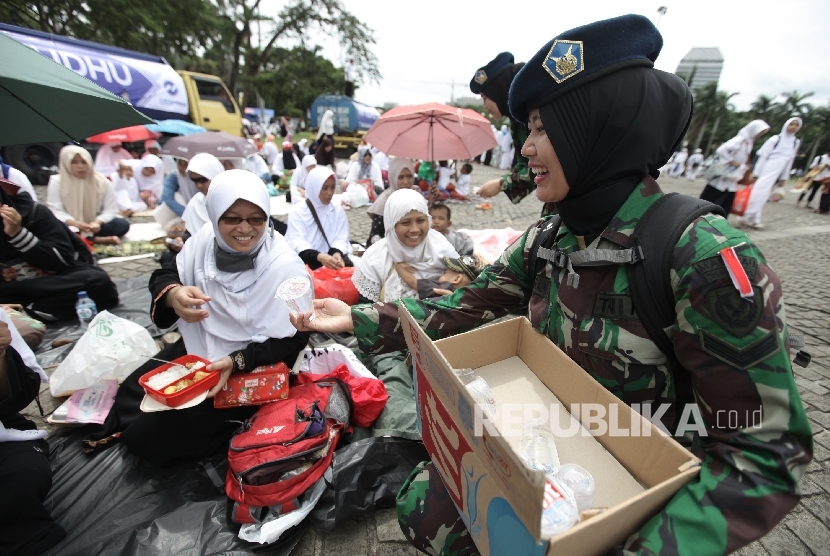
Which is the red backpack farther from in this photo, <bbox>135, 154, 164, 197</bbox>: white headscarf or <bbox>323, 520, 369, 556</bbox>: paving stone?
<bbox>135, 154, 164, 197</bbox>: white headscarf

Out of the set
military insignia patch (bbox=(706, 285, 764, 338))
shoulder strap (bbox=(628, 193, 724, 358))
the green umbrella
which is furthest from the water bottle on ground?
the green umbrella

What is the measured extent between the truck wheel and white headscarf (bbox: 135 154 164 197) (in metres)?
2.73

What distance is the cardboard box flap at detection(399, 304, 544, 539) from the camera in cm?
69

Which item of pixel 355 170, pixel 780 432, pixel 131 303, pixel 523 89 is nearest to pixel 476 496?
pixel 780 432

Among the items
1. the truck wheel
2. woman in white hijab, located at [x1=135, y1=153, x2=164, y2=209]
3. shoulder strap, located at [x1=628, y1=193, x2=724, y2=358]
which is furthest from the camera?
the truck wheel

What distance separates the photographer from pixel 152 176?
9.20 meters

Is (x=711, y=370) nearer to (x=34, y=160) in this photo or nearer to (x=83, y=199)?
(x=83, y=199)

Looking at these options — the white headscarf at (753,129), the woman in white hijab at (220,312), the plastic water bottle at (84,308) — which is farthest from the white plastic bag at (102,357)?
the white headscarf at (753,129)

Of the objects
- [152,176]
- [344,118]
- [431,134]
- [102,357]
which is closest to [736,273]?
[102,357]

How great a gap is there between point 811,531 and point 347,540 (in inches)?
98.1

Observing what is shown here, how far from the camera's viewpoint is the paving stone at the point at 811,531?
2.00m

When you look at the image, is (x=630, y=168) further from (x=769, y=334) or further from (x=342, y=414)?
(x=342, y=414)

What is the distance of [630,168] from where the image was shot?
1146 mm

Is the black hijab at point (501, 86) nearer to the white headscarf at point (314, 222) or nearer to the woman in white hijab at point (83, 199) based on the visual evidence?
the white headscarf at point (314, 222)
